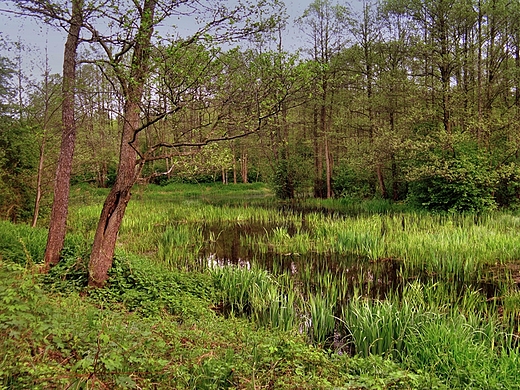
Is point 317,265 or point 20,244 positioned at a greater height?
point 20,244

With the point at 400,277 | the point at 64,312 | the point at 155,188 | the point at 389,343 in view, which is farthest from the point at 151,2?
the point at 155,188

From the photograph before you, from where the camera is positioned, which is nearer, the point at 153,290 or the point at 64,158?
the point at 153,290

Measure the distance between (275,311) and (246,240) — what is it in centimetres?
566

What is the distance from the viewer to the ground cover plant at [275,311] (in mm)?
2688

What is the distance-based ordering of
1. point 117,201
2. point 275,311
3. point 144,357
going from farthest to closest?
point 117,201
point 275,311
point 144,357

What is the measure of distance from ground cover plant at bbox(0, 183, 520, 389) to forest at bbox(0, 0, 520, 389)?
31 millimetres

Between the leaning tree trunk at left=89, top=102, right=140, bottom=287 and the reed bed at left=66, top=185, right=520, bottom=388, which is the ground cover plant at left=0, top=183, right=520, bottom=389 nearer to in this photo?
the reed bed at left=66, top=185, right=520, bottom=388

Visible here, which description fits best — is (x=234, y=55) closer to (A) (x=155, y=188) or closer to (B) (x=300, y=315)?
(B) (x=300, y=315)

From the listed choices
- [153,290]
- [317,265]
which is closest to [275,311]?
[153,290]

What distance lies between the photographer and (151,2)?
18.2 feet

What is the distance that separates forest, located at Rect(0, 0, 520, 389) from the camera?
9.78 ft

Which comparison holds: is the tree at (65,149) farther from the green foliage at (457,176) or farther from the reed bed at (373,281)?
the green foliage at (457,176)

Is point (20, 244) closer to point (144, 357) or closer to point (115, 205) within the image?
point (115, 205)

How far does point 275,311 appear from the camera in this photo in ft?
16.1
